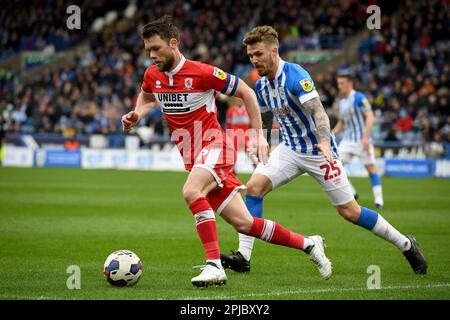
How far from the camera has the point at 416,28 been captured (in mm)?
30156

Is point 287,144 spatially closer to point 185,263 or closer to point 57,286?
point 185,263

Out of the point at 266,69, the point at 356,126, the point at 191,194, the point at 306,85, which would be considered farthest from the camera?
the point at 356,126

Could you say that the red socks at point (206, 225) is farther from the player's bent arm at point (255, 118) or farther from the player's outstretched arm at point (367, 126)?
the player's outstretched arm at point (367, 126)

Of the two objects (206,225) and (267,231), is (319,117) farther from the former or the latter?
(206,225)

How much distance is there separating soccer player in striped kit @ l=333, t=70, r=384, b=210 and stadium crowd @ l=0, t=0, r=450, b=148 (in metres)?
11.1

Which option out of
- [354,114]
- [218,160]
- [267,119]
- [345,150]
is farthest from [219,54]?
[218,160]

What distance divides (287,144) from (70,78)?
29882 millimetres

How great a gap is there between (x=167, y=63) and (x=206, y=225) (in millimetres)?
1532

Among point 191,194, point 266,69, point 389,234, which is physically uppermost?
point 266,69

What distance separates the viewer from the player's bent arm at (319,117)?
745 centimetres

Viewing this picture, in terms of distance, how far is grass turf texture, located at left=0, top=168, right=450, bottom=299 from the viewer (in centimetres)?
684

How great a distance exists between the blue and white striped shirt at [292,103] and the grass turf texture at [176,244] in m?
1.33

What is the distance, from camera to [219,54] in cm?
3419

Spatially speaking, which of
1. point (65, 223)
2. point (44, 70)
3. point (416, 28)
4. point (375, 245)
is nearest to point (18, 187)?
point (65, 223)
